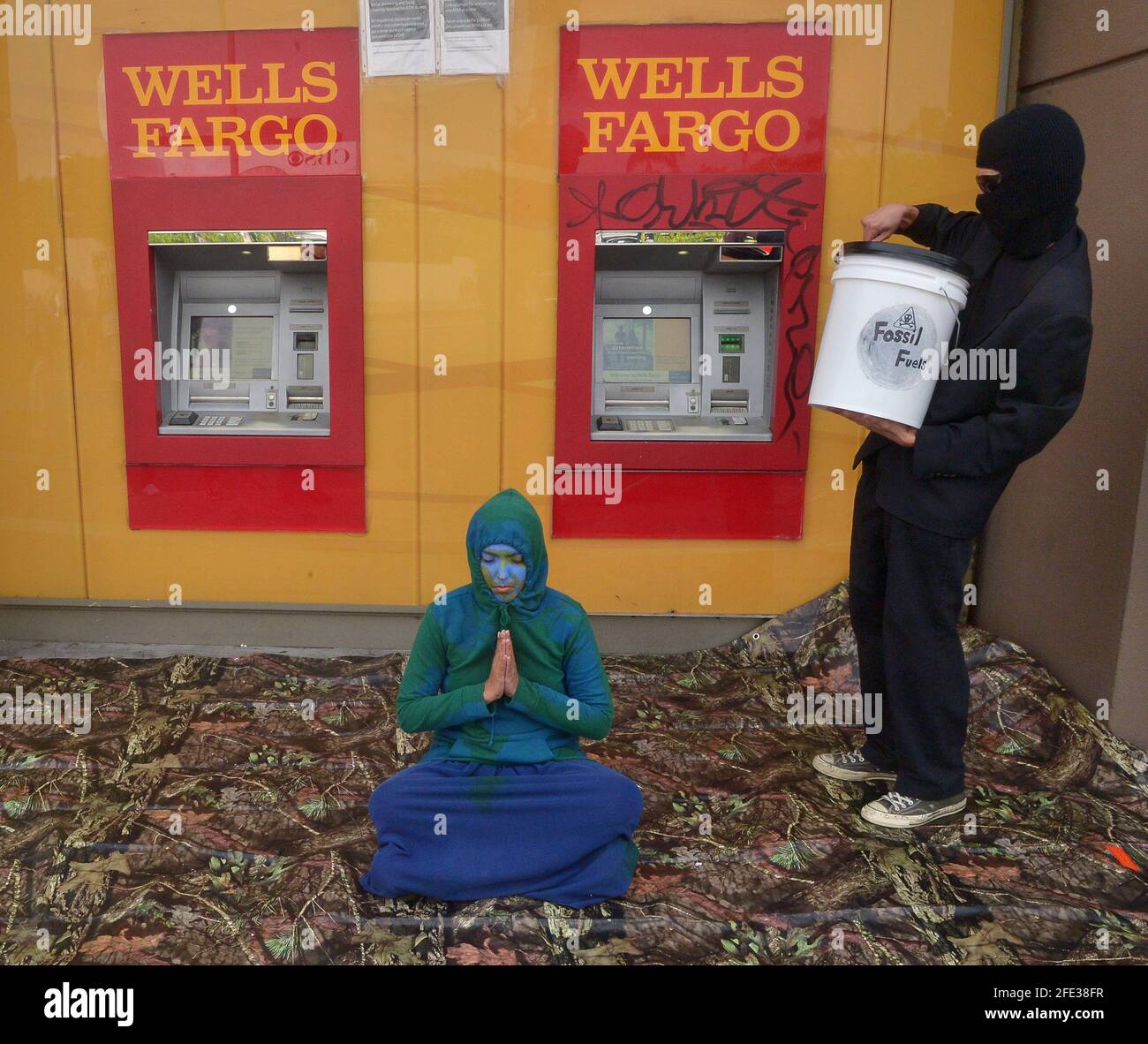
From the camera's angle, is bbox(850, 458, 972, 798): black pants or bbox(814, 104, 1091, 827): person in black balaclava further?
bbox(850, 458, 972, 798): black pants

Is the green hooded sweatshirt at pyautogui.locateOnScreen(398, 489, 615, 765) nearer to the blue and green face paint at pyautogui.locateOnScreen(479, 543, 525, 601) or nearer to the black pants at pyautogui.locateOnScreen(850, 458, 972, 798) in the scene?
the blue and green face paint at pyautogui.locateOnScreen(479, 543, 525, 601)

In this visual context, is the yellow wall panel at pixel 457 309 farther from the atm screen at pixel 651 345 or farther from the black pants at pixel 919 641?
the black pants at pixel 919 641

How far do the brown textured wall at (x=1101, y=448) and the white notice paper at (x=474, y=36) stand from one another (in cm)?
236

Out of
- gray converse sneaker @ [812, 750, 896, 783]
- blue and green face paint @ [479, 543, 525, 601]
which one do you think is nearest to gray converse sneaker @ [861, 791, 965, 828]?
gray converse sneaker @ [812, 750, 896, 783]

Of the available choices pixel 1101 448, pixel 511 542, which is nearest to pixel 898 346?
pixel 511 542

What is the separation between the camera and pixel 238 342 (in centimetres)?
454

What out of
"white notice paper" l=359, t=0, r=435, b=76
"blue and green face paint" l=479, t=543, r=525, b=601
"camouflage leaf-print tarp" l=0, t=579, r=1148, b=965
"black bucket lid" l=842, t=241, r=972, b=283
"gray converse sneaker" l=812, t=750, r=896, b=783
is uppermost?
"white notice paper" l=359, t=0, r=435, b=76

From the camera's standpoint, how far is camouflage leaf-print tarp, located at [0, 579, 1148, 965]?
248 centimetres

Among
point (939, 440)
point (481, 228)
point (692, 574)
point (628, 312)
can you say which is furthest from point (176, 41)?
point (939, 440)

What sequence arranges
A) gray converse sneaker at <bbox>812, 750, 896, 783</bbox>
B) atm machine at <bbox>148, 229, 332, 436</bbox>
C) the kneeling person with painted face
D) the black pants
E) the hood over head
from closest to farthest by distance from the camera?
the hood over head
the kneeling person with painted face
the black pants
gray converse sneaker at <bbox>812, 750, 896, 783</bbox>
atm machine at <bbox>148, 229, 332, 436</bbox>

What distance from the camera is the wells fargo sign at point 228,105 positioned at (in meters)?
4.30

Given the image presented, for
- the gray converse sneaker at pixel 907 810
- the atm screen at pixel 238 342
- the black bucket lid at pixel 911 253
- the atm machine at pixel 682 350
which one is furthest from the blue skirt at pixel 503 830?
the atm screen at pixel 238 342

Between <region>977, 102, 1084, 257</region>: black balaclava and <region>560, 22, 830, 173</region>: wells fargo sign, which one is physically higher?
<region>560, 22, 830, 173</region>: wells fargo sign

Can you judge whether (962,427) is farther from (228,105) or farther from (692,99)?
(228,105)
